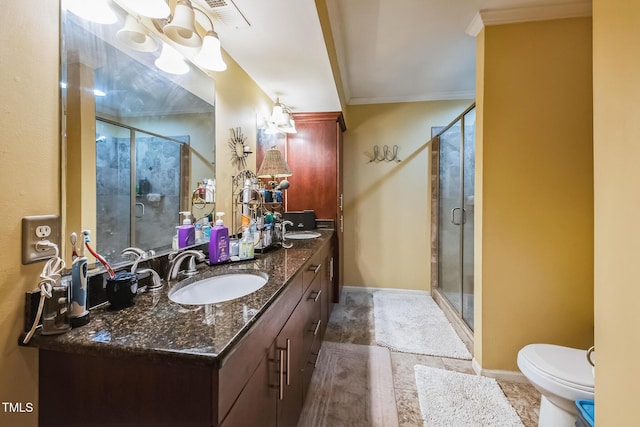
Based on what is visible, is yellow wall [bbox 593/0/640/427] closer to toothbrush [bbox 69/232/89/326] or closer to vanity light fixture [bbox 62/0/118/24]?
toothbrush [bbox 69/232/89/326]

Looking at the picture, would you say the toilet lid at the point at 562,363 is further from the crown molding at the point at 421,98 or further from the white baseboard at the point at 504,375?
the crown molding at the point at 421,98

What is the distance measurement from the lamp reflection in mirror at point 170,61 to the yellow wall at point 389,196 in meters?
2.36

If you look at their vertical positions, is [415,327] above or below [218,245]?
below

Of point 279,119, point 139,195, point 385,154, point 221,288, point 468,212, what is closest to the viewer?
point 139,195

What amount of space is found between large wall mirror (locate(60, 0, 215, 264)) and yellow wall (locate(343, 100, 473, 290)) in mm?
2280

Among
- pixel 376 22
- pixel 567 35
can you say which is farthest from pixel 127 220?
pixel 567 35

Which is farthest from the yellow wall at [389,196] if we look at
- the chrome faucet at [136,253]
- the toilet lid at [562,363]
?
the chrome faucet at [136,253]

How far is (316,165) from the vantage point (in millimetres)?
2885

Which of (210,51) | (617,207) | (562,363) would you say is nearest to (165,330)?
(210,51)

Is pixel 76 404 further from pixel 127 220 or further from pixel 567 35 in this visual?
pixel 567 35

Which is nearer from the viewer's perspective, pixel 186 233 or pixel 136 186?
pixel 136 186

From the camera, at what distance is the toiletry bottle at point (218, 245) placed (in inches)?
51.7

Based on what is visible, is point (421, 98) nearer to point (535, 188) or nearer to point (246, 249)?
point (535, 188)

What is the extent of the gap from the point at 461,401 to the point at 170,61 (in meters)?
2.37
